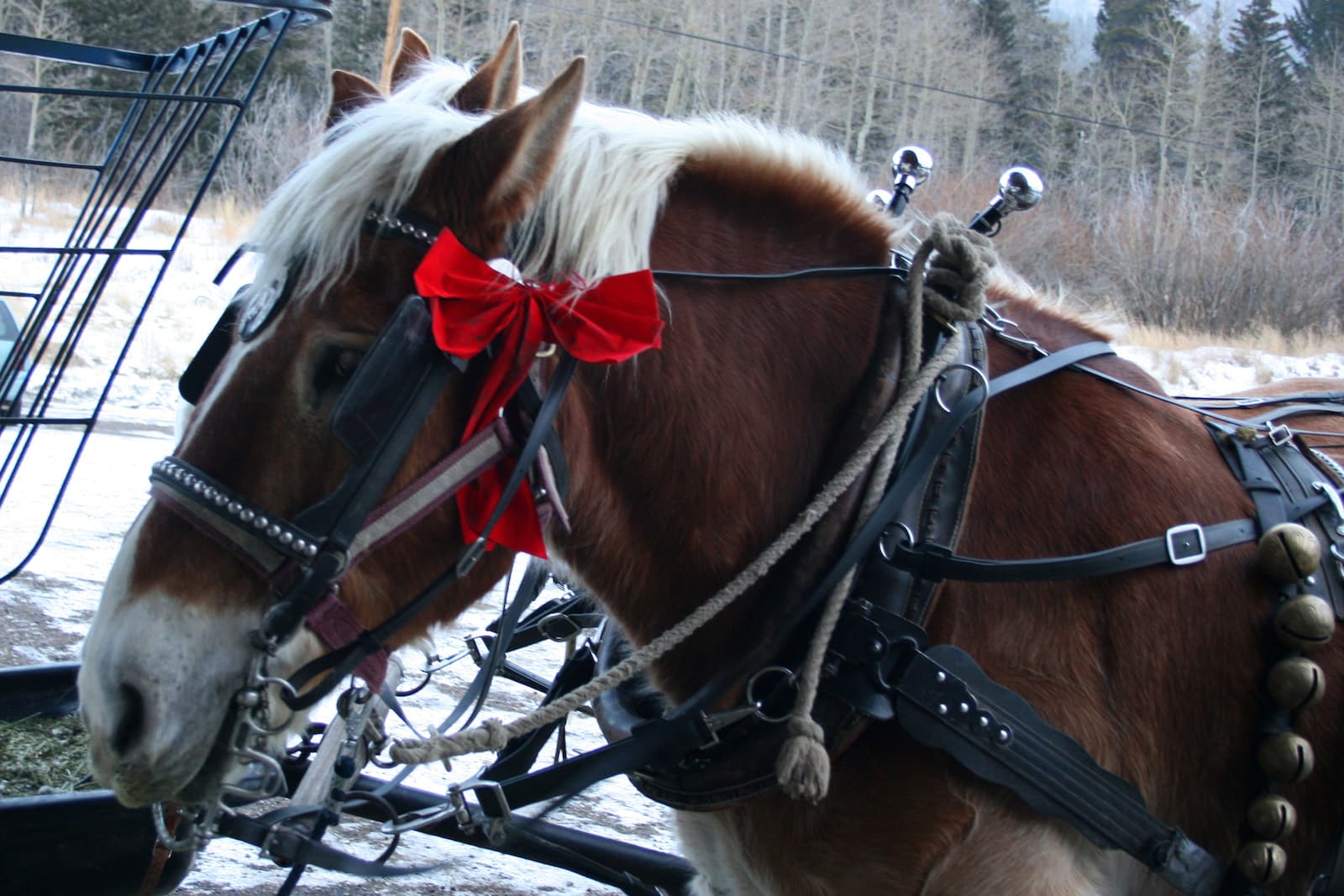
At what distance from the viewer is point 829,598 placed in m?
1.68

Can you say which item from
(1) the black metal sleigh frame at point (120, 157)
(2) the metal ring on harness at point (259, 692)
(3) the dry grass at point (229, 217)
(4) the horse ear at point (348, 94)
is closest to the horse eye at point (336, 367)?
(2) the metal ring on harness at point (259, 692)

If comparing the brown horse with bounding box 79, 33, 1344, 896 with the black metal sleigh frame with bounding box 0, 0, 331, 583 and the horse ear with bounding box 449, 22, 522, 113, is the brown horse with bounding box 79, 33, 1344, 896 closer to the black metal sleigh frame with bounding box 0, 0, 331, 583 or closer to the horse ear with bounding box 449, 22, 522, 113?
the horse ear with bounding box 449, 22, 522, 113

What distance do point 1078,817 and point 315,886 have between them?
2.34 m

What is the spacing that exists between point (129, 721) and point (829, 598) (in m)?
0.99

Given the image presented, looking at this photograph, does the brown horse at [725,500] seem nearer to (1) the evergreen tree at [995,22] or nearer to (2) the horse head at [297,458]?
(2) the horse head at [297,458]

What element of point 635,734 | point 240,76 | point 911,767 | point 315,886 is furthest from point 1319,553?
point 240,76

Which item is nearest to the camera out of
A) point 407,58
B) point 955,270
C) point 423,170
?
point 423,170

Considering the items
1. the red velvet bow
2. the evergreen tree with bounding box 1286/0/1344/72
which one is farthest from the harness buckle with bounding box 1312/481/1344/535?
the evergreen tree with bounding box 1286/0/1344/72

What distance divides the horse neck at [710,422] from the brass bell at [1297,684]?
0.77 meters

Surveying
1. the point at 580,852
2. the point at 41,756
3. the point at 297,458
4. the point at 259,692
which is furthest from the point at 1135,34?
the point at 259,692

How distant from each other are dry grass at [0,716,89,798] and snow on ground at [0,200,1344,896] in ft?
1.48

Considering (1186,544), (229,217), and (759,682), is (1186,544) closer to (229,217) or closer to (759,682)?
(759,682)

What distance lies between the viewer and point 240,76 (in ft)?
61.2

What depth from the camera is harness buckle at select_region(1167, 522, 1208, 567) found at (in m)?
1.71
